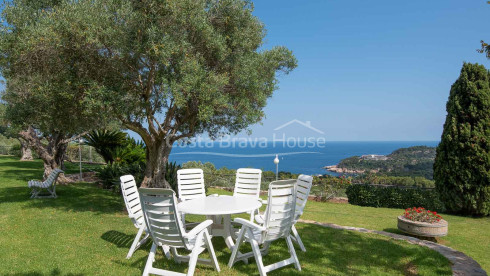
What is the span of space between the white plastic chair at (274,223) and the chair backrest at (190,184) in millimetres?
2229

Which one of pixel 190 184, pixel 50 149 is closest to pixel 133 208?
pixel 190 184

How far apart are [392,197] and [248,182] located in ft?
26.3

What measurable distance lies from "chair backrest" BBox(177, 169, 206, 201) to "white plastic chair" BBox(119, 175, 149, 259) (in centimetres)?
112

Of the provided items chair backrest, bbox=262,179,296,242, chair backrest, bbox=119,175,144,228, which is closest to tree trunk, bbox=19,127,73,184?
chair backrest, bbox=119,175,144,228

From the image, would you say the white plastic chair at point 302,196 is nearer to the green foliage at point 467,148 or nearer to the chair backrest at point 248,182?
the chair backrest at point 248,182

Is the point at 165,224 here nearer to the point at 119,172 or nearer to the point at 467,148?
the point at 119,172

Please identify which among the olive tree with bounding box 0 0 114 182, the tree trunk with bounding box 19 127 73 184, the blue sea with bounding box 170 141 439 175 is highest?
the olive tree with bounding box 0 0 114 182

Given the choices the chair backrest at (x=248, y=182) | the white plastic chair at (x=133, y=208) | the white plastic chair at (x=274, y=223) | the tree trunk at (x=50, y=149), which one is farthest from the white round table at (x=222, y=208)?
the tree trunk at (x=50, y=149)

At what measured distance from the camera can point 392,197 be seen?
39.5ft

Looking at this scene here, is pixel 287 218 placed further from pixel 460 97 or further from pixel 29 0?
pixel 460 97

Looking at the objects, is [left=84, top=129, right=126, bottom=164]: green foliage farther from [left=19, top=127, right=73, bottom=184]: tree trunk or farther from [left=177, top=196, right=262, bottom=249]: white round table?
[left=177, top=196, right=262, bottom=249]: white round table

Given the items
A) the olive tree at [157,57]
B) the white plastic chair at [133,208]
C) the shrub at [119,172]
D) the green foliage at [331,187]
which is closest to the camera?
the white plastic chair at [133,208]

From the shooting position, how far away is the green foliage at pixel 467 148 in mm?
10531

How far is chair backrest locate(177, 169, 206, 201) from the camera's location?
617cm
